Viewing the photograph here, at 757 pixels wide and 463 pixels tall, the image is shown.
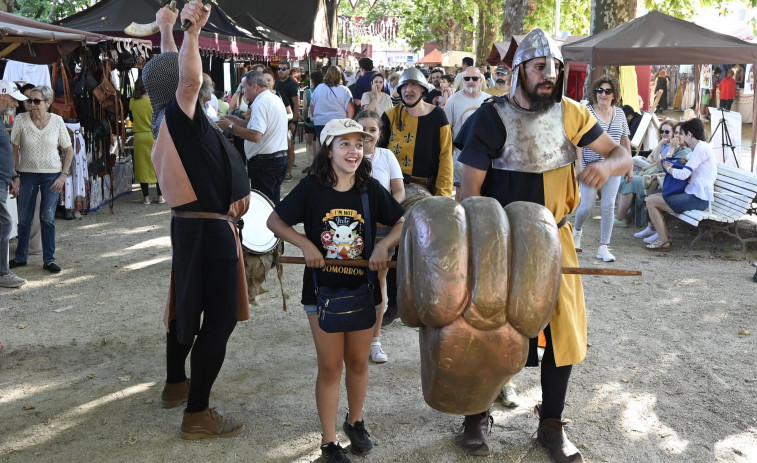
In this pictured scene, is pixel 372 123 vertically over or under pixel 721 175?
over

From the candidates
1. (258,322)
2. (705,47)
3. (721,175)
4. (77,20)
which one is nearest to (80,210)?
(77,20)

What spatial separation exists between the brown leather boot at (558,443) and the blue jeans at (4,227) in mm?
5196

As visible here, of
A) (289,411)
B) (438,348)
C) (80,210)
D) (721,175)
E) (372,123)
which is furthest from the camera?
(80,210)

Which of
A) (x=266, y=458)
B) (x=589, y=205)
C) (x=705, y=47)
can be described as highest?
(x=705, y=47)

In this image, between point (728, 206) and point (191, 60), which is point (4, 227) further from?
point (728, 206)

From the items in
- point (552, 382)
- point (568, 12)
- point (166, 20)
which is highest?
point (568, 12)

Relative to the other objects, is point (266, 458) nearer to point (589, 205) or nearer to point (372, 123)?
point (372, 123)

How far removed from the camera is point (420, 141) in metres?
5.39

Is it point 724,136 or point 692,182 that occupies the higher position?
point 724,136

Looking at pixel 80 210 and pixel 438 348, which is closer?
pixel 438 348

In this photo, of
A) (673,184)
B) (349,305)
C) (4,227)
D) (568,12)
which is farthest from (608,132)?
(568,12)

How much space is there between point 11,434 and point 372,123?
112 inches

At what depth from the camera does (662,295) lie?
6.81 metres

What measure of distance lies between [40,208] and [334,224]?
17.2ft
